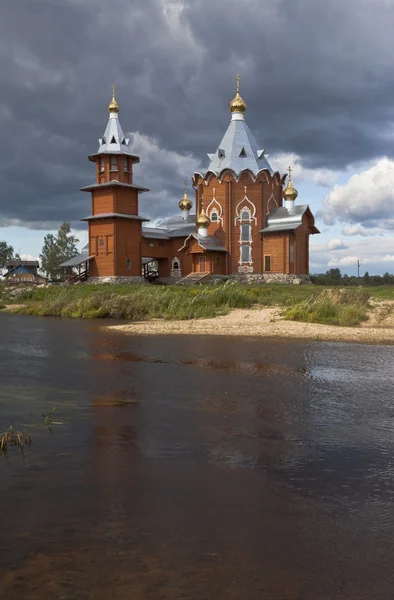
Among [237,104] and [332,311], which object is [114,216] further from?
[332,311]

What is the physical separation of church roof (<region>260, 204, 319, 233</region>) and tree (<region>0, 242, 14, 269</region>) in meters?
65.6

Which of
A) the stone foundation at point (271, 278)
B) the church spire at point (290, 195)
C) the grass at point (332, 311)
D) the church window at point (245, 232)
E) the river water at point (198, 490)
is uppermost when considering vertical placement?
the church spire at point (290, 195)

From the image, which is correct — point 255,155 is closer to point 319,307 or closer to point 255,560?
point 319,307

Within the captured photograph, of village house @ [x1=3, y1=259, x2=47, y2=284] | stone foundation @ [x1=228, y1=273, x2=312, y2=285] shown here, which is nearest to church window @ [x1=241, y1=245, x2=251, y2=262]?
stone foundation @ [x1=228, y1=273, x2=312, y2=285]

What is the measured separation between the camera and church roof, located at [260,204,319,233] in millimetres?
49406

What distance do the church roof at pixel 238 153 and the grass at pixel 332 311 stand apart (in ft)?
91.9

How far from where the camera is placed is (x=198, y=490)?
5.20 meters

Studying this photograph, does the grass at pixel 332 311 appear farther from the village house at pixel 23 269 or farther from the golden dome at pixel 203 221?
the village house at pixel 23 269

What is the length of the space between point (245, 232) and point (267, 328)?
30.9m

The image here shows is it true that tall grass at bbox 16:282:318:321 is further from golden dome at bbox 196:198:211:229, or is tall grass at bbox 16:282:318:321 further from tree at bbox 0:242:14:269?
tree at bbox 0:242:14:269

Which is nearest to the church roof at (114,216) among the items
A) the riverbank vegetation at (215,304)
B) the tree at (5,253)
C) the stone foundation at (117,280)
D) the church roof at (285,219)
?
the stone foundation at (117,280)

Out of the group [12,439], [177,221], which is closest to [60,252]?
[177,221]

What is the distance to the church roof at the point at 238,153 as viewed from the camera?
5169 centimetres

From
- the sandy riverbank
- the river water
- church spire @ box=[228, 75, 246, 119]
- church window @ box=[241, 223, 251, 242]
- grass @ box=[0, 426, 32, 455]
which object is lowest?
the river water
